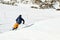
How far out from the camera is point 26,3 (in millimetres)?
34406

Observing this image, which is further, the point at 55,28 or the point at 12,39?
the point at 55,28

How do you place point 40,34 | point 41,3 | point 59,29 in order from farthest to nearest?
1. point 41,3
2. point 59,29
3. point 40,34

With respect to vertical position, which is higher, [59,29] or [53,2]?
[59,29]

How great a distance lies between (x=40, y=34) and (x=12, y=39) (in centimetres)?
125

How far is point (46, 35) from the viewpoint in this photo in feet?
31.6

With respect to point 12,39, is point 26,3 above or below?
below

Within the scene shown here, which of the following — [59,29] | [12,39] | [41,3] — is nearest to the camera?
[12,39]

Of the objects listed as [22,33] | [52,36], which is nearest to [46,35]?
[52,36]

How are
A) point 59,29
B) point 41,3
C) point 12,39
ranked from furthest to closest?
point 41,3 → point 59,29 → point 12,39

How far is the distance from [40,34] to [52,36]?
0.55m

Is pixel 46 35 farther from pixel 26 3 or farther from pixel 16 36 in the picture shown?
pixel 26 3

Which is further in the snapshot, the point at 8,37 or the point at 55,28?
the point at 55,28

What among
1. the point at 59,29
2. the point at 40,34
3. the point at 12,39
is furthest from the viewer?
the point at 59,29

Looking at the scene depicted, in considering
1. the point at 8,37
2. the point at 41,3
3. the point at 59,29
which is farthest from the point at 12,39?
the point at 41,3
